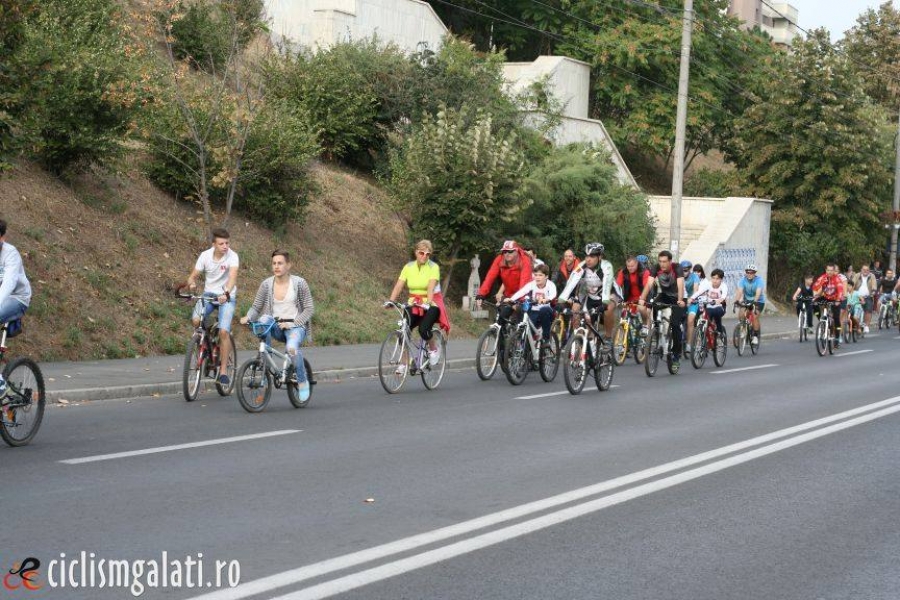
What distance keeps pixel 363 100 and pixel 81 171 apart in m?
10.1

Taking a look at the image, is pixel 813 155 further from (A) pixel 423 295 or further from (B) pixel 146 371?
(B) pixel 146 371

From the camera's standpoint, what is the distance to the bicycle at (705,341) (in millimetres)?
20969

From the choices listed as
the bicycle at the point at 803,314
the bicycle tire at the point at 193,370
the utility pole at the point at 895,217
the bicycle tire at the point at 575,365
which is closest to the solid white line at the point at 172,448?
the bicycle tire at the point at 193,370

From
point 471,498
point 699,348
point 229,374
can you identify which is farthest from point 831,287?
point 471,498

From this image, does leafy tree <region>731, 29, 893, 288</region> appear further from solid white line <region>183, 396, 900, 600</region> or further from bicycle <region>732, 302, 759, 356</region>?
solid white line <region>183, 396, 900, 600</region>

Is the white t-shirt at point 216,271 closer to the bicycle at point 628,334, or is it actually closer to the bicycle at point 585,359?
the bicycle at point 585,359

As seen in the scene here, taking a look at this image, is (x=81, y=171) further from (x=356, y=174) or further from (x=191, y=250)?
(x=356, y=174)

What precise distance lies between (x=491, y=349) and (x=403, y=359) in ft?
6.95

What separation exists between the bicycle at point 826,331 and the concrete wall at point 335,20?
43.6 feet

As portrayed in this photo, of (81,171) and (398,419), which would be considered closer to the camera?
(398,419)

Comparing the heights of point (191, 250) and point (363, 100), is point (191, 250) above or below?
below

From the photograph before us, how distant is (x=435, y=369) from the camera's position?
16094 mm

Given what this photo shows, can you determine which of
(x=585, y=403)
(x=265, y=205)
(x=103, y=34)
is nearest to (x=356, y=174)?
(x=265, y=205)

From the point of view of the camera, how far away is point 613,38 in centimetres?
4453
